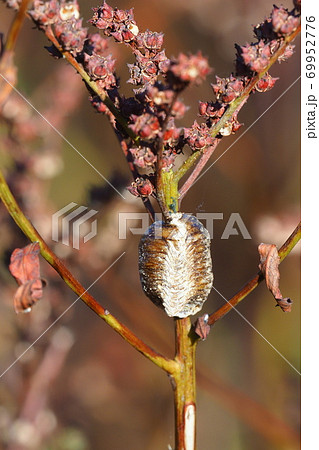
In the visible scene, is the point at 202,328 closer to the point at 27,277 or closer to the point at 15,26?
the point at 27,277

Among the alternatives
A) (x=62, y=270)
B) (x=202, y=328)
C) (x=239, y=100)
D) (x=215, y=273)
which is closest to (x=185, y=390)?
(x=202, y=328)

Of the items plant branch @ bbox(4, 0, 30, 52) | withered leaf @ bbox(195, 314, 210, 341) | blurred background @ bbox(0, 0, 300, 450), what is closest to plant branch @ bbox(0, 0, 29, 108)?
plant branch @ bbox(4, 0, 30, 52)

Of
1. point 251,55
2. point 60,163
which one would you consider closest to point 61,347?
point 60,163

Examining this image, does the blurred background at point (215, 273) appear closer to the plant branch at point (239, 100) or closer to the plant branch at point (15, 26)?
the plant branch at point (239, 100)

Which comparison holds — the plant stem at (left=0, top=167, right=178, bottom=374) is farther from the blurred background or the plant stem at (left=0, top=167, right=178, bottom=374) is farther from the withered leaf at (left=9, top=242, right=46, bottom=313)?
the blurred background

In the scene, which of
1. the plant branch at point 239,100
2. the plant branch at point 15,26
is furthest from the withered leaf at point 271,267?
the plant branch at point 15,26
